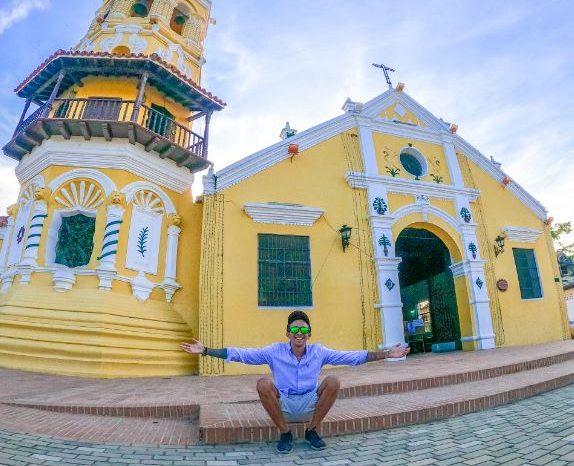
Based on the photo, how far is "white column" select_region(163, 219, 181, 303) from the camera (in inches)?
352

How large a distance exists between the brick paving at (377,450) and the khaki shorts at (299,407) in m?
0.25

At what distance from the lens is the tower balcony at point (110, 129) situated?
8656mm

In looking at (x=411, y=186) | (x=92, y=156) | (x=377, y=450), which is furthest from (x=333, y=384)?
(x=411, y=186)

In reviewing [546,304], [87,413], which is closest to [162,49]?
[87,413]

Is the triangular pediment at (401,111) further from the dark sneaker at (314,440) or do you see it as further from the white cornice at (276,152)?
the dark sneaker at (314,440)

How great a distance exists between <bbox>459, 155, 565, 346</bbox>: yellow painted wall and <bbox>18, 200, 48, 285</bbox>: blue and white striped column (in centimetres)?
1247

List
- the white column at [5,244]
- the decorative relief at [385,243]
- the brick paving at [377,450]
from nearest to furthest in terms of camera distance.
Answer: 1. the brick paving at [377,450]
2. the white column at [5,244]
3. the decorative relief at [385,243]

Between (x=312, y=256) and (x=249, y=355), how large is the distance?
5923 millimetres

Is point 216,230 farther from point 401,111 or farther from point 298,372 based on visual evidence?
point 401,111

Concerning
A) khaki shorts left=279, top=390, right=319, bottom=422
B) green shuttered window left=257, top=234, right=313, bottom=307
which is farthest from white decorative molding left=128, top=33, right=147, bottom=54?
khaki shorts left=279, top=390, right=319, bottom=422

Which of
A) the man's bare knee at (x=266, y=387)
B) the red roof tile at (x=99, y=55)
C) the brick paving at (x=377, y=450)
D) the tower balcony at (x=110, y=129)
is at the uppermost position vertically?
the red roof tile at (x=99, y=55)

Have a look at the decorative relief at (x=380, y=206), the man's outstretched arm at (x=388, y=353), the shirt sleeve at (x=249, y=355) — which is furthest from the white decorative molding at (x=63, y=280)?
the decorative relief at (x=380, y=206)

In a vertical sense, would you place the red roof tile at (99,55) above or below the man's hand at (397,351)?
above

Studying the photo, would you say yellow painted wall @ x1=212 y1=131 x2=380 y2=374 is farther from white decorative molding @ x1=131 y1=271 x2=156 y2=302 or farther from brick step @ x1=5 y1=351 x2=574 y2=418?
brick step @ x1=5 y1=351 x2=574 y2=418
